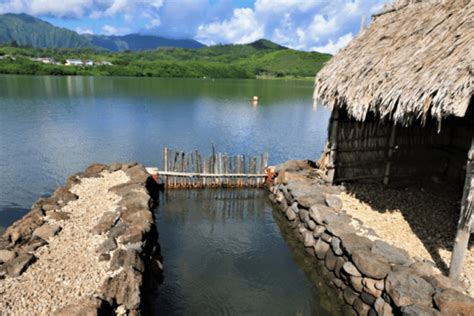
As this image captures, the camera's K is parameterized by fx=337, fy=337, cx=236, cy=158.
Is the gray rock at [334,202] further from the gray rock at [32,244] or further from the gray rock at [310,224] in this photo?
the gray rock at [32,244]

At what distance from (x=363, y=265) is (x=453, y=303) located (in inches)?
73.2

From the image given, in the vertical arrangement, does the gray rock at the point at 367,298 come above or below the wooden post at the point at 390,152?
below

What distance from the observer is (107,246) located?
23.8ft

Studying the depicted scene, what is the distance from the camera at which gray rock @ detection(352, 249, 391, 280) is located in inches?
262

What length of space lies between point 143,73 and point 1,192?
94.1m

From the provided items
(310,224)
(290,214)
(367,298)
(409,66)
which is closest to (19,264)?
(367,298)

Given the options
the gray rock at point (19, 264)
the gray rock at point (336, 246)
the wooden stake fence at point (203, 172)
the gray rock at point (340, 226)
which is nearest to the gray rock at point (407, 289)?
the gray rock at point (336, 246)

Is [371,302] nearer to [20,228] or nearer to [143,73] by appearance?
[20,228]

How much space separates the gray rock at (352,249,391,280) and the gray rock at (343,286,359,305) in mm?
622

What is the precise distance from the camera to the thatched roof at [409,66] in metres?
6.29

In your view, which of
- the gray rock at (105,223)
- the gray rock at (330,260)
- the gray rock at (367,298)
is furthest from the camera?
the gray rock at (330,260)

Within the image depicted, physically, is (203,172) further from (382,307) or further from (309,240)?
Answer: (382,307)

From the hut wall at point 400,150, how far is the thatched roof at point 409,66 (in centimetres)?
207

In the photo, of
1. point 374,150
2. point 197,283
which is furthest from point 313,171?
point 197,283
